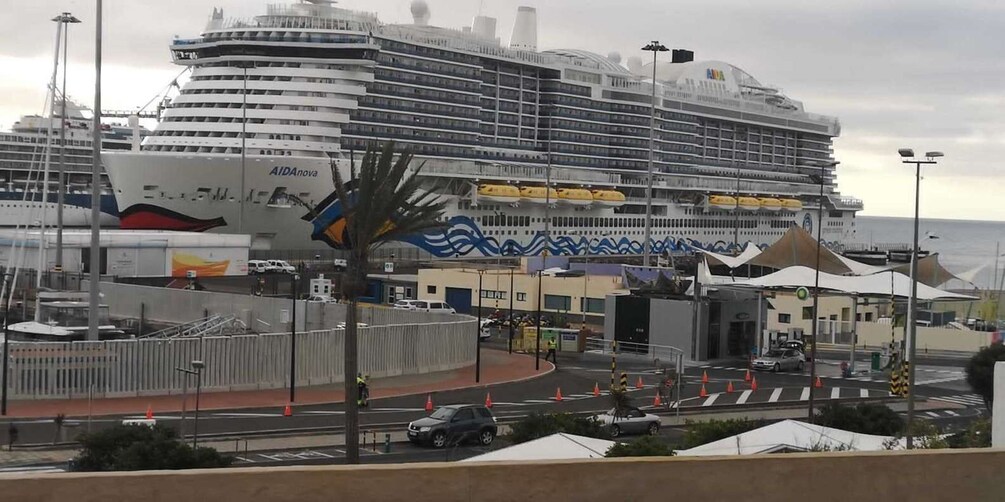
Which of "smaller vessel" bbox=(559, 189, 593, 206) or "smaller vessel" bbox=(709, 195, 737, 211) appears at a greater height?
"smaller vessel" bbox=(709, 195, 737, 211)

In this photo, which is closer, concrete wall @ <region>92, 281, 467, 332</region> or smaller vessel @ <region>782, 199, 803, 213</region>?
concrete wall @ <region>92, 281, 467, 332</region>

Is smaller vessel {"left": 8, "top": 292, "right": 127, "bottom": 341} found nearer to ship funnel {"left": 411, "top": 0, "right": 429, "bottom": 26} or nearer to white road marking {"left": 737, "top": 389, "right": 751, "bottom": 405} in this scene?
white road marking {"left": 737, "top": 389, "right": 751, "bottom": 405}

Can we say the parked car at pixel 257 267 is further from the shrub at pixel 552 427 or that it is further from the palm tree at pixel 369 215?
the shrub at pixel 552 427

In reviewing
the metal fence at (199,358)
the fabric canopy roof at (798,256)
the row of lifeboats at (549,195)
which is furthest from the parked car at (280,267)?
the metal fence at (199,358)

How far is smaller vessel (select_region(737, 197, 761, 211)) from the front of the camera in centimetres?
10094

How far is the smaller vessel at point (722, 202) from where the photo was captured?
98806 mm

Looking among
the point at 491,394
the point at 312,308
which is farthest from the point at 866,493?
the point at 312,308

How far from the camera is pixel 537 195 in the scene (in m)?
80.2

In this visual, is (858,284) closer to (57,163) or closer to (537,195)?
(537,195)

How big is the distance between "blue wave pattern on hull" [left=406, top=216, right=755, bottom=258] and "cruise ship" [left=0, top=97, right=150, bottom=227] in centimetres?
3090

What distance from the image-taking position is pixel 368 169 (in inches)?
848

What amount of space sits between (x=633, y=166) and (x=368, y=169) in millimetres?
73200

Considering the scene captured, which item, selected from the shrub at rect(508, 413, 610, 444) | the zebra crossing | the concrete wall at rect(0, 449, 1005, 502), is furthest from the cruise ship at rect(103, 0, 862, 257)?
the concrete wall at rect(0, 449, 1005, 502)

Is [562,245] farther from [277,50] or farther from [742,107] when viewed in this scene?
[742,107]
